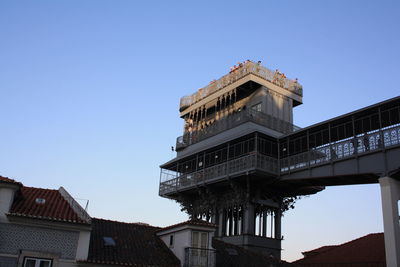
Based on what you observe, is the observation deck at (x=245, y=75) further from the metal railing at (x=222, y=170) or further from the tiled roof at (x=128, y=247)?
the tiled roof at (x=128, y=247)

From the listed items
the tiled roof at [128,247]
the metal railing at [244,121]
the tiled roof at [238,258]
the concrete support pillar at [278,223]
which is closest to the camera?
the tiled roof at [128,247]

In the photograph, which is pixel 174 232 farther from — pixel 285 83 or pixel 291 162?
pixel 285 83

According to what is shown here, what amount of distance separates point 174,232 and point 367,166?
35.9 feet

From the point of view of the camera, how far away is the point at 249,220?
29922 mm

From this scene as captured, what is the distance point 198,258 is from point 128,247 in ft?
11.5

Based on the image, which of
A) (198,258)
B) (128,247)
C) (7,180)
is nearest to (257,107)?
(198,258)

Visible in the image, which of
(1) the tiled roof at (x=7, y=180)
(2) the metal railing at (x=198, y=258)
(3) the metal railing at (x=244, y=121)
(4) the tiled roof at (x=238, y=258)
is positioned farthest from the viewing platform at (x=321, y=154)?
(1) the tiled roof at (x=7, y=180)

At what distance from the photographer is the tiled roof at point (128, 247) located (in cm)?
1986

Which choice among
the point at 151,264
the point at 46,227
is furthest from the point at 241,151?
the point at 46,227

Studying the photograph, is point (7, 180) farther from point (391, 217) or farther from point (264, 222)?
point (264, 222)

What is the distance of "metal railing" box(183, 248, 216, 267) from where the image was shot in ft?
68.9

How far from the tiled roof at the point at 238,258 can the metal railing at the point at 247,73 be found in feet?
47.9

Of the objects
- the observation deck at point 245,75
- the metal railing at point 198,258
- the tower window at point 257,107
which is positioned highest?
the observation deck at point 245,75

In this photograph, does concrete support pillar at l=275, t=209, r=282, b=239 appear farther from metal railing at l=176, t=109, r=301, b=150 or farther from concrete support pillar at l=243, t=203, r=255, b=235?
metal railing at l=176, t=109, r=301, b=150
